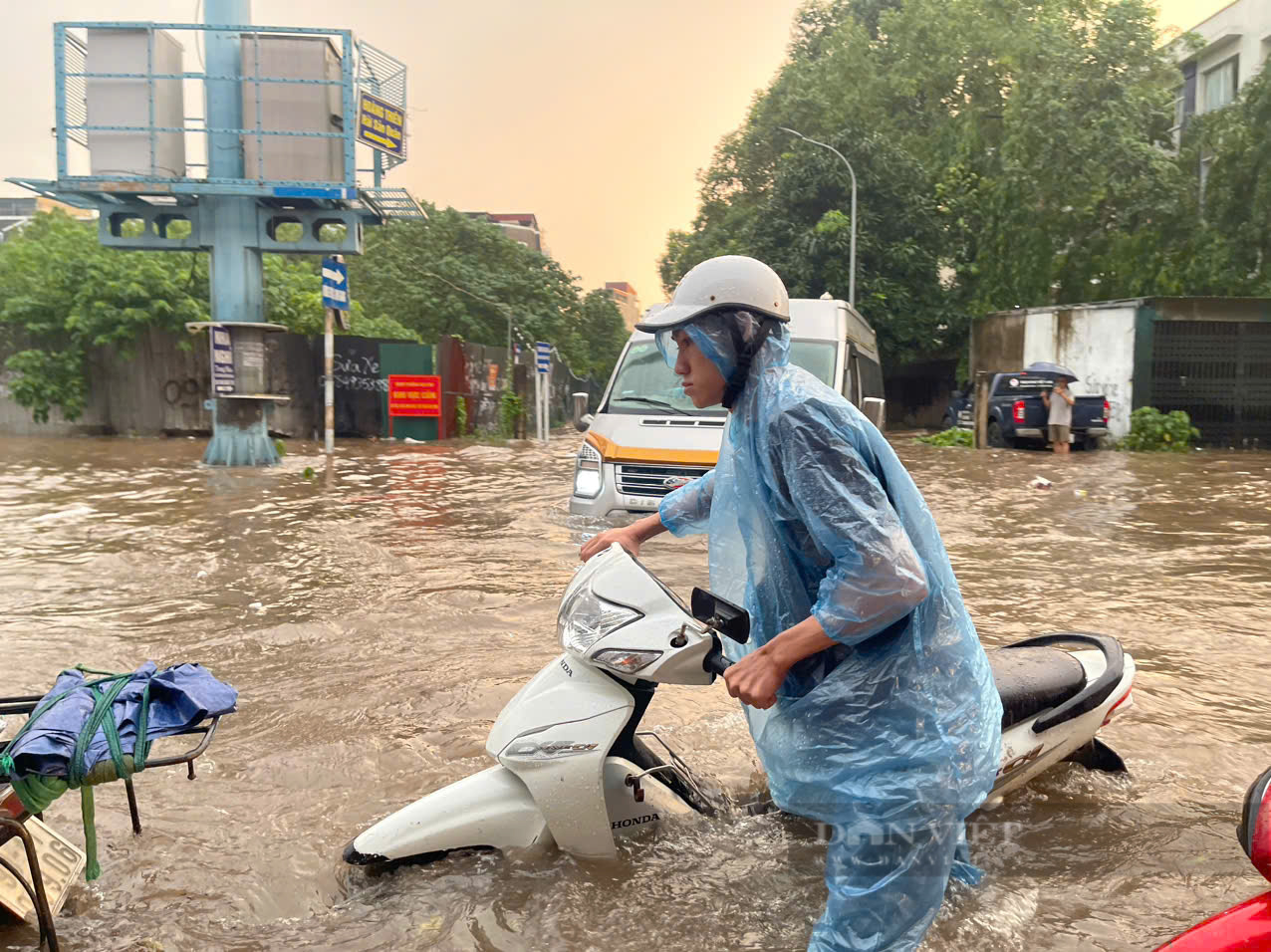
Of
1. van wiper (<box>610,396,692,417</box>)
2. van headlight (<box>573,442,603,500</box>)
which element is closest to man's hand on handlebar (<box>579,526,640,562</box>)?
van headlight (<box>573,442,603,500</box>)

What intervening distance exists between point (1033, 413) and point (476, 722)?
1679cm

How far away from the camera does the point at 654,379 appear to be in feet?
26.8

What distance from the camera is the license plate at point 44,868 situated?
245 cm

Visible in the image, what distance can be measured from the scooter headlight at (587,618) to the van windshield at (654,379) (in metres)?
5.25

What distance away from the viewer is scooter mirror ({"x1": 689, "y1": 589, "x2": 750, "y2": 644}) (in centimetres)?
205

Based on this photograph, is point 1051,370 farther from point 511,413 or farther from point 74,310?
point 74,310

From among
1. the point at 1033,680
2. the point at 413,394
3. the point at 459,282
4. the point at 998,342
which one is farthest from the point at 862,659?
the point at 459,282

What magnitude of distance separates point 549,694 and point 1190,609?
5.10m

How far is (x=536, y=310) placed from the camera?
3650cm

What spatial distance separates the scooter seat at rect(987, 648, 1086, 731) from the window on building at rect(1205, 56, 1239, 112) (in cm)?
3240

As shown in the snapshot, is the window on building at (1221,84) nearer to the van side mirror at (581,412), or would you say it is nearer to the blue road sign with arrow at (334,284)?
the blue road sign with arrow at (334,284)

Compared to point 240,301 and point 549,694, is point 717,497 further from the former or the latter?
point 240,301

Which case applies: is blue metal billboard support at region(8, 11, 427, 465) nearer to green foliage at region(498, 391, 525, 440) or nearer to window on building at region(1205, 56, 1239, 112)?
green foliage at region(498, 391, 525, 440)

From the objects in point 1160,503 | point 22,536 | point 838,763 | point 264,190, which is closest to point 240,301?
point 264,190
